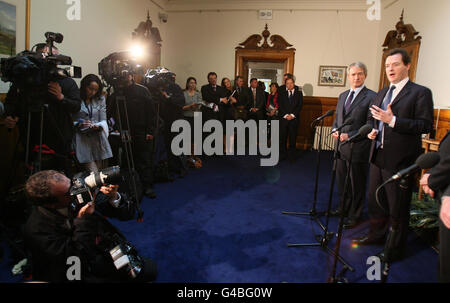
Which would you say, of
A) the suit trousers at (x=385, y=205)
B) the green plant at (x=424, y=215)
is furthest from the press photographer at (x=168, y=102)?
the green plant at (x=424, y=215)

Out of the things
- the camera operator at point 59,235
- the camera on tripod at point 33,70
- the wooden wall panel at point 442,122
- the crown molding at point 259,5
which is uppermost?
the crown molding at point 259,5

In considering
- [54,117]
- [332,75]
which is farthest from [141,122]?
[332,75]

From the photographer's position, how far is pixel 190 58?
6.98 metres

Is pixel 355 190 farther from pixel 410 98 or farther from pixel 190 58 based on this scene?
pixel 190 58

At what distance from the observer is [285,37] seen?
21.8 feet

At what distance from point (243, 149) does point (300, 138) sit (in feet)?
5.27

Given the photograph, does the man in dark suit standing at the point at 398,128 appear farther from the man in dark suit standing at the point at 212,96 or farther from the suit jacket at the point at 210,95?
the suit jacket at the point at 210,95

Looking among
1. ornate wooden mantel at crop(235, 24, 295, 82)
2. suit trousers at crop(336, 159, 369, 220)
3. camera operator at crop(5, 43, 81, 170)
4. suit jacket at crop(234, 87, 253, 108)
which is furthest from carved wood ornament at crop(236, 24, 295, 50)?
camera operator at crop(5, 43, 81, 170)

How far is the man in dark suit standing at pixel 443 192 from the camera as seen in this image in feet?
3.91

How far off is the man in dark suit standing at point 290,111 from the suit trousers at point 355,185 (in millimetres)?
2901

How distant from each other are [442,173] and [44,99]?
8.49 feet

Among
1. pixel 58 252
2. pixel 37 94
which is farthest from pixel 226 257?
pixel 37 94

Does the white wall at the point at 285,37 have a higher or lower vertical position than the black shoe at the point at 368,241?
higher

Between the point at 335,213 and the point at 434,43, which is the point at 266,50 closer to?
the point at 434,43
